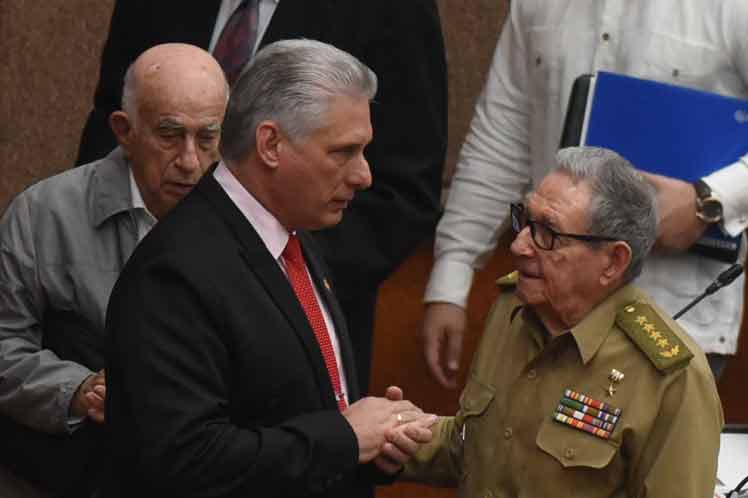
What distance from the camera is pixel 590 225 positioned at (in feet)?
10.3

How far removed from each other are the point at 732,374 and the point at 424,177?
8.02 ft

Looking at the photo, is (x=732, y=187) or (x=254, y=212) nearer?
(x=254, y=212)

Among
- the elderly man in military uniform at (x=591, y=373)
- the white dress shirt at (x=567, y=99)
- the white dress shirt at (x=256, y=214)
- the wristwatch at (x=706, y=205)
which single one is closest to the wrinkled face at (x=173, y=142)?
the white dress shirt at (x=256, y=214)

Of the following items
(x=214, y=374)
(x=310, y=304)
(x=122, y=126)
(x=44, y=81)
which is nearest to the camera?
(x=214, y=374)

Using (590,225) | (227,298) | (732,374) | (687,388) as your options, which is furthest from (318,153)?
(732,374)

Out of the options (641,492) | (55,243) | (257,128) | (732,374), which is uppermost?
(257,128)

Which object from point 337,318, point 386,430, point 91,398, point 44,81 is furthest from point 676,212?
point 44,81

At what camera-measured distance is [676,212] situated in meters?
3.66

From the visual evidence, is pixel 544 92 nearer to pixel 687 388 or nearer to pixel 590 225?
pixel 590 225

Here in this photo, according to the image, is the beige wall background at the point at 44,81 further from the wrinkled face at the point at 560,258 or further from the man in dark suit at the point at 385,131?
the wrinkled face at the point at 560,258

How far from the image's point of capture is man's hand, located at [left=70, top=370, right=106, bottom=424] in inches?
124

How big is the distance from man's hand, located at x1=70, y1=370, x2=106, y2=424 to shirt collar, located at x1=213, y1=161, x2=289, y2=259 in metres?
0.47

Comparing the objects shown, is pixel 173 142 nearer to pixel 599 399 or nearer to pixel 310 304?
pixel 310 304

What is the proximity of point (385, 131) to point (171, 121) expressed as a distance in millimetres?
577
